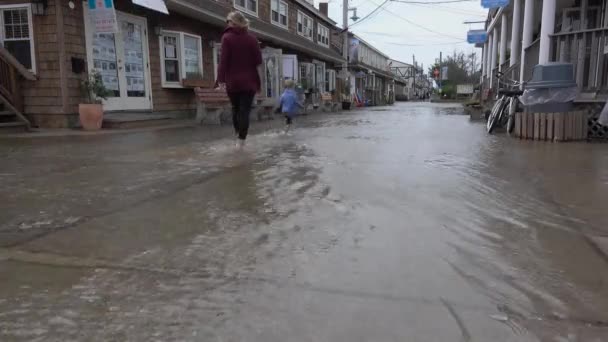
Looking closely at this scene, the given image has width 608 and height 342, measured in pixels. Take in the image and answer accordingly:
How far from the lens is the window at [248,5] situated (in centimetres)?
1641

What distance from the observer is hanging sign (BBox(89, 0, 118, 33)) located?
8945 mm

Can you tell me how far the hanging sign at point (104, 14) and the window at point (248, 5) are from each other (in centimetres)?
771

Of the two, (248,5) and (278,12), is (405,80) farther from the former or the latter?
(248,5)

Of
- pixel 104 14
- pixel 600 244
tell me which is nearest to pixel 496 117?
pixel 600 244

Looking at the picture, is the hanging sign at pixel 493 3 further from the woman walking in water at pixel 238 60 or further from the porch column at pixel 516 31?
the woman walking in water at pixel 238 60

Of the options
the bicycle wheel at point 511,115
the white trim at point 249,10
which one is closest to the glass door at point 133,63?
the white trim at point 249,10

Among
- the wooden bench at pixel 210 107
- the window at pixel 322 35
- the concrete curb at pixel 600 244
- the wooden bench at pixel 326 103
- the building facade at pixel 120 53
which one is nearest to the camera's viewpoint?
the concrete curb at pixel 600 244

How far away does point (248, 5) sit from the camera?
17266 mm

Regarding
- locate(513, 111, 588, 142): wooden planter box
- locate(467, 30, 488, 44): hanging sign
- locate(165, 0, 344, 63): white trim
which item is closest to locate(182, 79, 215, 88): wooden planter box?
locate(165, 0, 344, 63): white trim

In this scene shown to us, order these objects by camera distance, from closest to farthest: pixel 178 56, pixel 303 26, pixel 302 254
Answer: pixel 302 254 → pixel 178 56 → pixel 303 26

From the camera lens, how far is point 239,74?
19.6 feet

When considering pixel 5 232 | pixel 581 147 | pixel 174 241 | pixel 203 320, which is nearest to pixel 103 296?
pixel 203 320

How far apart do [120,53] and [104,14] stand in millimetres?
1724

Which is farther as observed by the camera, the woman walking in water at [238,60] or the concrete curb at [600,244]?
the woman walking in water at [238,60]
